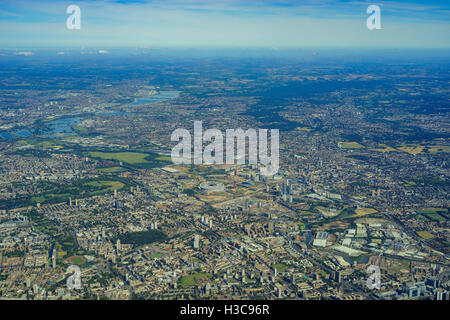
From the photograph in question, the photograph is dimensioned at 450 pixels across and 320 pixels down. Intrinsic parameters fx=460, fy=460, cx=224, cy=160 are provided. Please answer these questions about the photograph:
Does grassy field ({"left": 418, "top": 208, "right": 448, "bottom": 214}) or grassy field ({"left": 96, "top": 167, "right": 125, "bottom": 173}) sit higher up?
grassy field ({"left": 96, "top": 167, "right": 125, "bottom": 173})

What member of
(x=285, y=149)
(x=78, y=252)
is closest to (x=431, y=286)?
(x=78, y=252)

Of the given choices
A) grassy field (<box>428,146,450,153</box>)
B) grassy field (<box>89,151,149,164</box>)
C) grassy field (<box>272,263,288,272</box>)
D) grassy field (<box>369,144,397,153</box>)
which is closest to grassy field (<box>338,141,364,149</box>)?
grassy field (<box>369,144,397,153</box>)

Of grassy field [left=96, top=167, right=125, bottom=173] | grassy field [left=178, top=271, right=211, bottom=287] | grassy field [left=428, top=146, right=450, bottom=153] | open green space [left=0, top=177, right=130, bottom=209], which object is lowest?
grassy field [left=178, top=271, right=211, bottom=287]

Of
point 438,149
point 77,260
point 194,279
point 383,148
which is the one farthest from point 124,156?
point 438,149

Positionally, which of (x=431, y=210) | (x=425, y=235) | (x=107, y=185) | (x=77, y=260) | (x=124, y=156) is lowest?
(x=77, y=260)

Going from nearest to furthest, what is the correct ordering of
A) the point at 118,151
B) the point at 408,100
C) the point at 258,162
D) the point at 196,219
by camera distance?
the point at 196,219 < the point at 258,162 < the point at 118,151 < the point at 408,100

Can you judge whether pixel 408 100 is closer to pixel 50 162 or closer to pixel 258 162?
pixel 258 162

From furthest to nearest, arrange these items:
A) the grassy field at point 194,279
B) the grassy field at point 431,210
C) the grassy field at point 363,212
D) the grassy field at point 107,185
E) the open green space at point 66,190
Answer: the grassy field at point 107,185 → the open green space at point 66,190 → the grassy field at point 431,210 → the grassy field at point 363,212 → the grassy field at point 194,279

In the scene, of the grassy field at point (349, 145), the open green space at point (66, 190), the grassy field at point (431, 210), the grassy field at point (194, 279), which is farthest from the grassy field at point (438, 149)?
the grassy field at point (194, 279)

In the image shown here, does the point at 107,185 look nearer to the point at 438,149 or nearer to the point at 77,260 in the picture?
the point at 77,260

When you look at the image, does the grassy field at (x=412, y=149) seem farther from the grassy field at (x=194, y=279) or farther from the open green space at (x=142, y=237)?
the grassy field at (x=194, y=279)

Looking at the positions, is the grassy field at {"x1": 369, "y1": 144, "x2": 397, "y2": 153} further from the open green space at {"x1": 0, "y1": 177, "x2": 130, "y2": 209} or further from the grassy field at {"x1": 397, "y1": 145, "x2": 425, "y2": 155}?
the open green space at {"x1": 0, "y1": 177, "x2": 130, "y2": 209}
